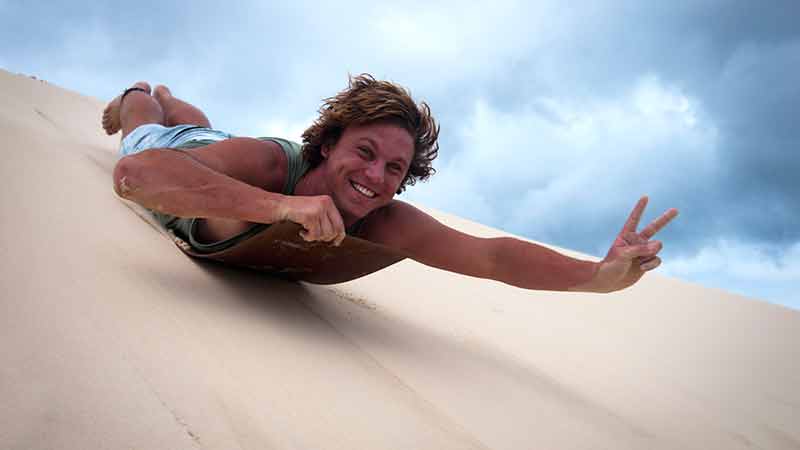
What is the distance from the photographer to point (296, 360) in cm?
151

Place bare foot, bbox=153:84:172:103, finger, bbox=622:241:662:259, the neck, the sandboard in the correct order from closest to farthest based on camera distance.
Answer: the sandboard < finger, bbox=622:241:662:259 < the neck < bare foot, bbox=153:84:172:103

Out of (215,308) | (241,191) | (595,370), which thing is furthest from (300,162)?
(595,370)

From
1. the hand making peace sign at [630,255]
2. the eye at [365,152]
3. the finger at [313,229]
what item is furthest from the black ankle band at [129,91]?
the hand making peace sign at [630,255]

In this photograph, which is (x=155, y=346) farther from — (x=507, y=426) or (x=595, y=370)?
(x=595, y=370)

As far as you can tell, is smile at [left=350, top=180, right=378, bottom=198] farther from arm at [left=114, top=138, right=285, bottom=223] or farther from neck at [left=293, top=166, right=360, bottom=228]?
arm at [left=114, top=138, right=285, bottom=223]

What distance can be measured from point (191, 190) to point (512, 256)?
1.31m

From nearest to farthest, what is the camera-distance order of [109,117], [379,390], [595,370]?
[379,390], [595,370], [109,117]

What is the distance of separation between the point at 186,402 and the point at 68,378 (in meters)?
0.22

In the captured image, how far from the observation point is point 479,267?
91.5 inches

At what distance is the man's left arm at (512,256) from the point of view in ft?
6.77

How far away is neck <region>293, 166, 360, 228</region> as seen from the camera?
2.19 m

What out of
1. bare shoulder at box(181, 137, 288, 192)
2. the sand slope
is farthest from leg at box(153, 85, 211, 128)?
bare shoulder at box(181, 137, 288, 192)

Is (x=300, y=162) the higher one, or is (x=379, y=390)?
(x=300, y=162)

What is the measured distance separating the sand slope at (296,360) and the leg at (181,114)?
0.56 m
